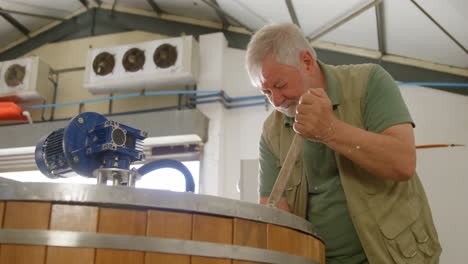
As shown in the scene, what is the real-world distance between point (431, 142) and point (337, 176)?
196cm

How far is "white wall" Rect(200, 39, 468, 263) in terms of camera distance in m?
2.53

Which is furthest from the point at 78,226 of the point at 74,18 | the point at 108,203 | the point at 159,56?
the point at 74,18

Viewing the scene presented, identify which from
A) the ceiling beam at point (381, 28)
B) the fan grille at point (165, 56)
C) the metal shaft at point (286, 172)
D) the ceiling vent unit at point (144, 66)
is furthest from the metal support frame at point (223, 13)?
the metal shaft at point (286, 172)

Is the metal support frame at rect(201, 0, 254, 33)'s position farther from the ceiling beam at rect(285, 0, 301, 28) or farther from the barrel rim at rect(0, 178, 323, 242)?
the barrel rim at rect(0, 178, 323, 242)

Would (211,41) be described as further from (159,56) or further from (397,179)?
(397,179)

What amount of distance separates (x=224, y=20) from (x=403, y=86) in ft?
5.20

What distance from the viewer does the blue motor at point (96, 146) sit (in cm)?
131

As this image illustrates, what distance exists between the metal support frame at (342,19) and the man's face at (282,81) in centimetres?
157

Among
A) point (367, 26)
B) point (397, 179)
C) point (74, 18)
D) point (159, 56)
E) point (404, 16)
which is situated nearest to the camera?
point (397, 179)

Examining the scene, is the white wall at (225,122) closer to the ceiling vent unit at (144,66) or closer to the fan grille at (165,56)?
the ceiling vent unit at (144,66)

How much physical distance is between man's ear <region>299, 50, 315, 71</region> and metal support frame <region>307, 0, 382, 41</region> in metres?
1.49

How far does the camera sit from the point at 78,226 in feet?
3.19

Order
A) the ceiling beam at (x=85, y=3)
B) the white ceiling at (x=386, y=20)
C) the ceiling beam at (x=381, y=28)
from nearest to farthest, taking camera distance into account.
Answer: the white ceiling at (x=386, y=20) → the ceiling beam at (x=381, y=28) → the ceiling beam at (x=85, y=3)

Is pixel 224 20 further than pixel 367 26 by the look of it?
Yes
